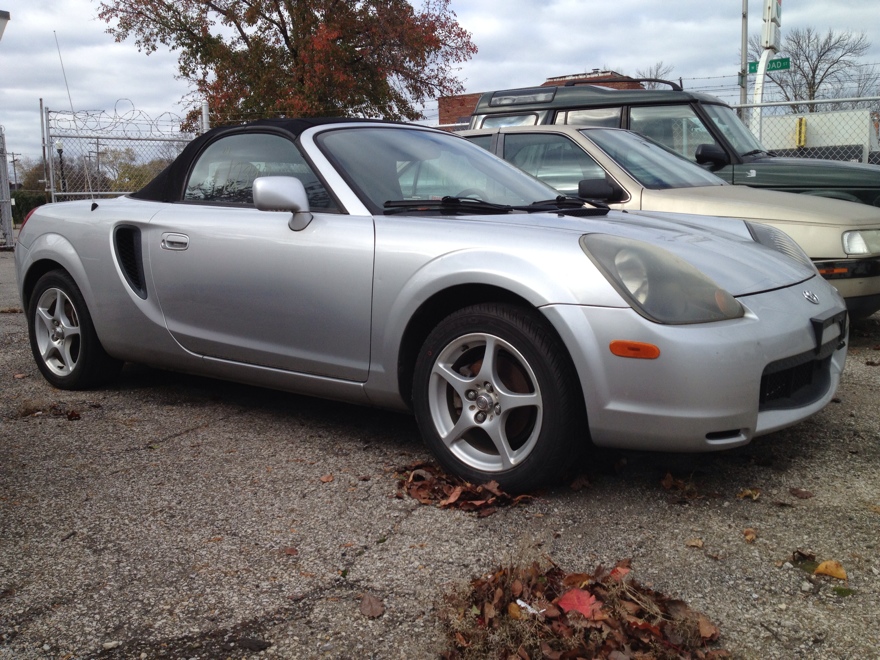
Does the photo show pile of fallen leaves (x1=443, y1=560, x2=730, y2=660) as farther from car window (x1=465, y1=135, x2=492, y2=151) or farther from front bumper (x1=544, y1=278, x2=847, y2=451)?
car window (x1=465, y1=135, x2=492, y2=151)

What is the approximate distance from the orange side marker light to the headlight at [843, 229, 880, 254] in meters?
3.23

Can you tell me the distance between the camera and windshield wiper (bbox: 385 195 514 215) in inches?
147

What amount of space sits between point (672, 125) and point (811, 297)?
14.6ft

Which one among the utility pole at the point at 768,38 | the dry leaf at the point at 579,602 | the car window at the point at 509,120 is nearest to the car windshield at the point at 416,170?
the dry leaf at the point at 579,602

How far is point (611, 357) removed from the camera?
9.70 ft

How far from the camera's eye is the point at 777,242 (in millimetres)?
4273

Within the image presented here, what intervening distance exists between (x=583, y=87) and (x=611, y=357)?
17.5 ft

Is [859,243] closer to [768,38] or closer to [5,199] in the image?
[768,38]

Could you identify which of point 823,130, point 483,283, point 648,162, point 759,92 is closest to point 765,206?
point 648,162

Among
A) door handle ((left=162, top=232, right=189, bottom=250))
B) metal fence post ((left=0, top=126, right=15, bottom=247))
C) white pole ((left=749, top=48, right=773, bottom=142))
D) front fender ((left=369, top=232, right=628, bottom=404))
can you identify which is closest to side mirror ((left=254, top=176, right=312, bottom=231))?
front fender ((left=369, top=232, right=628, bottom=404))

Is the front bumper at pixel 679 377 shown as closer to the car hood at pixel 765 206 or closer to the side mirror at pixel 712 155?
the car hood at pixel 765 206

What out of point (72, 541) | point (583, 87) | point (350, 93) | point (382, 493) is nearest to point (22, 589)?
point (72, 541)

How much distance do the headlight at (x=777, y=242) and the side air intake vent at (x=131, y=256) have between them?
296 centimetres

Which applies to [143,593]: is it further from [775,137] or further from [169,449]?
[775,137]
